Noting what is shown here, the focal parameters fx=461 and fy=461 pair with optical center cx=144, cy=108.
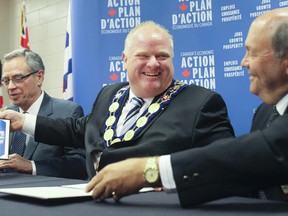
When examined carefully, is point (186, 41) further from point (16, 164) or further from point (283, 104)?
point (283, 104)

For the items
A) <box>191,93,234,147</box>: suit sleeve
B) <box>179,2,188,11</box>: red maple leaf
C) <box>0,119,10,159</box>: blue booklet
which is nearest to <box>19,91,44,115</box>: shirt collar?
<box>0,119,10,159</box>: blue booklet

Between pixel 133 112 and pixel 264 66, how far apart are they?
815 mm

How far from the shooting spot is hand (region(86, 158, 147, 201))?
108 cm

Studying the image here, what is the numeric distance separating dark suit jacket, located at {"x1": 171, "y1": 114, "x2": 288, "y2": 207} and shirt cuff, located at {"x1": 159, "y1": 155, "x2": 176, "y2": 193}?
12 mm

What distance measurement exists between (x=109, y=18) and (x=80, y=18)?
218mm

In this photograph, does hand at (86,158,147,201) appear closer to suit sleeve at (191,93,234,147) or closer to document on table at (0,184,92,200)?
document on table at (0,184,92,200)

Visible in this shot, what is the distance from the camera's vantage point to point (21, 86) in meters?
2.94

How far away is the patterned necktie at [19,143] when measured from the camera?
2609 millimetres

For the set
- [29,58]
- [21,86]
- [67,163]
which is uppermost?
[29,58]

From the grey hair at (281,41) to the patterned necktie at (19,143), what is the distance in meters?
1.71

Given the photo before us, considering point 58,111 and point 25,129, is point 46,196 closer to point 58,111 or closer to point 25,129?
point 25,129

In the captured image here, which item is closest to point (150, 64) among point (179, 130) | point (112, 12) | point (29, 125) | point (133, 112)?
point (133, 112)

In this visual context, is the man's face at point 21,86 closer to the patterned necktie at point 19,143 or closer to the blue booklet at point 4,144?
the patterned necktie at point 19,143

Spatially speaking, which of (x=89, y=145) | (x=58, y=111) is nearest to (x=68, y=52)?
(x=58, y=111)
